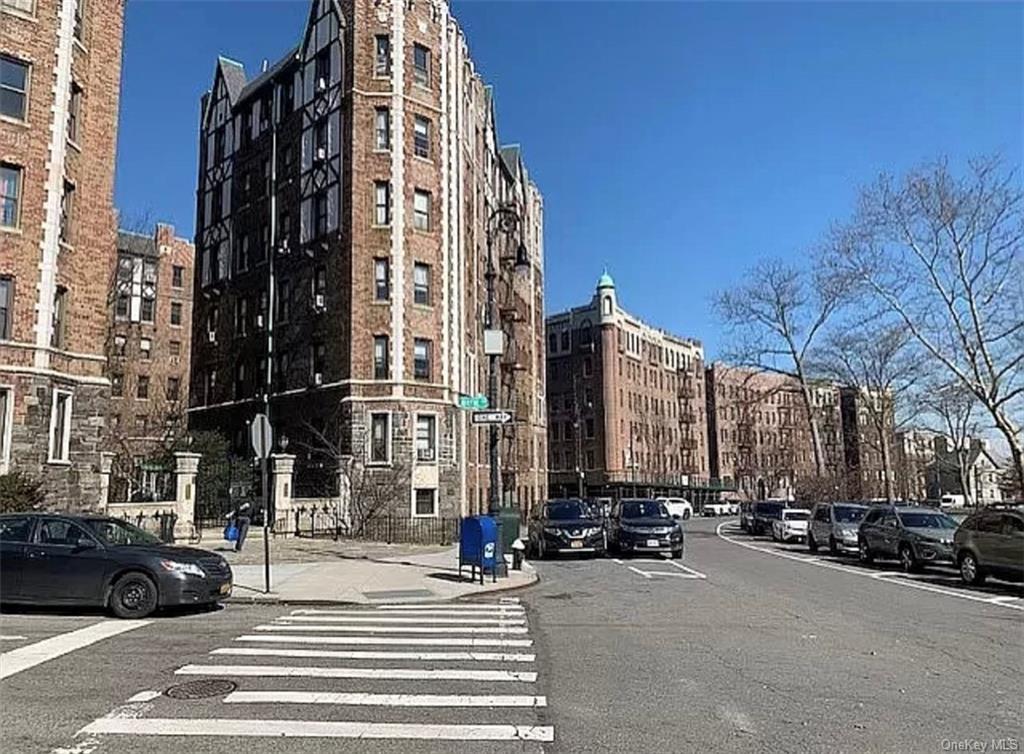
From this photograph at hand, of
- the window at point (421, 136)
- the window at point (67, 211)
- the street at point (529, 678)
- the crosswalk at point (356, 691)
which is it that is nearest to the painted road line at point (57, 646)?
the street at point (529, 678)

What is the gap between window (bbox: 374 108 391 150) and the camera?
38.3 meters

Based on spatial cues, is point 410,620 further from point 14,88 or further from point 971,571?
point 14,88

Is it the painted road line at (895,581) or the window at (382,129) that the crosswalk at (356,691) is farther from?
the window at (382,129)

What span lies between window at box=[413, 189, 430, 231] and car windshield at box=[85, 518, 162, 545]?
26.8 m

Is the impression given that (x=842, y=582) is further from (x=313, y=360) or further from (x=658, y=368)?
(x=658, y=368)

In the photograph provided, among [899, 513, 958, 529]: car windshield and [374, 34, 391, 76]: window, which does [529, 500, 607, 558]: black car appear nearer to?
[899, 513, 958, 529]: car windshield

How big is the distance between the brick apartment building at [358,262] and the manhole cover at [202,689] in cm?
2573

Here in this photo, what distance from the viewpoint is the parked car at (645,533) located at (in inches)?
930

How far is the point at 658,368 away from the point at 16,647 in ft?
301

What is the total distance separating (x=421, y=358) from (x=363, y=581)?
70.2 feet

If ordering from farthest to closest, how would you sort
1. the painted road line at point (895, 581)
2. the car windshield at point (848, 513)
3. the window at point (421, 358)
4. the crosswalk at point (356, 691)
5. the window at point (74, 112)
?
the window at point (421, 358) < the car windshield at point (848, 513) < the window at point (74, 112) < the painted road line at point (895, 581) < the crosswalk at point (356, 691)

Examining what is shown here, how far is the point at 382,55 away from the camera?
38938 millimetres

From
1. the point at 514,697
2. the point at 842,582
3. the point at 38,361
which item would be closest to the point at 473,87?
the point at 38,361

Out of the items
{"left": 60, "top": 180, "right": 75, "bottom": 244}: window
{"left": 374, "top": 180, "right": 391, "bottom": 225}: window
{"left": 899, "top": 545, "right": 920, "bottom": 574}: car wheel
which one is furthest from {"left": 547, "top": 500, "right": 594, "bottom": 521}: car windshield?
{"left": 374, "top": 180, "right": 391, "bottom": 225}: window
